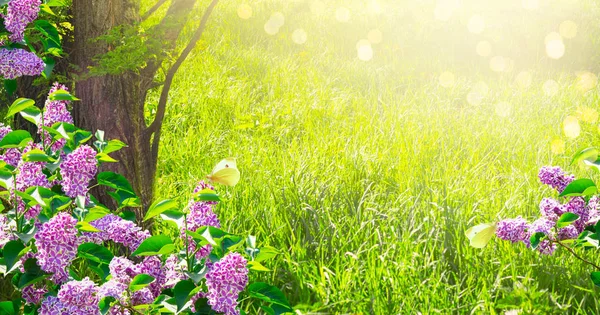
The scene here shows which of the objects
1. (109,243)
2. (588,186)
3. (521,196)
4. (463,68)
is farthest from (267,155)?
(463,68)

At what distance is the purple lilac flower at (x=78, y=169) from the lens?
6.40ft

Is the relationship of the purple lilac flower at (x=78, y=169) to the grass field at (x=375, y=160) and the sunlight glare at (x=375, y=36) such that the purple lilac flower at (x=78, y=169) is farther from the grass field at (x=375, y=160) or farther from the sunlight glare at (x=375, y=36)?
the sunlight glare at (x=375, y=36)

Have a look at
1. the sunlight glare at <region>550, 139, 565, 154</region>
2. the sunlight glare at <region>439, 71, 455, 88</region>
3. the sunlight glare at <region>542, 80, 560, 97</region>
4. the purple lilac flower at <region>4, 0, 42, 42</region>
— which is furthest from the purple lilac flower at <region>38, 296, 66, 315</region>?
the sunlight glare at <region>542, 80, 560, 97</region>

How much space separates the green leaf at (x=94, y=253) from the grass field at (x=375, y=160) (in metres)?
0.70

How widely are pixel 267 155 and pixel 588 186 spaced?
237 centimetres

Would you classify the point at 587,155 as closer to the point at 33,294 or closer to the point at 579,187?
the point at 579,187

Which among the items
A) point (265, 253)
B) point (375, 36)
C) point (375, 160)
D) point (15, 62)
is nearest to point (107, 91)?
point (15, 62)

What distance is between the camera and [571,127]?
497 cm

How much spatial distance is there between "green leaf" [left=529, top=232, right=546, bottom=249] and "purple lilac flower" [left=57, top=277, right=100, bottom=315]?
5.00ft

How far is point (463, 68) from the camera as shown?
22.6 feet

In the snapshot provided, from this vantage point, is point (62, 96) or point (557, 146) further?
point (557, 146)

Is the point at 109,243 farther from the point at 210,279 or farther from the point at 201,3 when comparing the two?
the point at 201,3

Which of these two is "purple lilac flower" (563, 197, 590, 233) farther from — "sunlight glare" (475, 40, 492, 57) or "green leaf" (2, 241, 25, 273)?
Answer: "sunlight glare" (475, 40, 492, 57)

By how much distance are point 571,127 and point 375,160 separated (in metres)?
2.04
